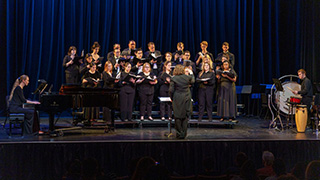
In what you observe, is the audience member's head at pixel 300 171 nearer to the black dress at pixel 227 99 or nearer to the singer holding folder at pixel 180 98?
the singer holding folder at pixel 180 98

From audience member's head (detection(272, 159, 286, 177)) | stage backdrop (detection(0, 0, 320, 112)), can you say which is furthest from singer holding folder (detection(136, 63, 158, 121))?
audience member's head (detection(272, 159, 286, 177))

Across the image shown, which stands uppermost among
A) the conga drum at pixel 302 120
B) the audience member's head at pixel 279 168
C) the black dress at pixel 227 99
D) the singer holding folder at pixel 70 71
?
the singer holding folder at pixel 70 71

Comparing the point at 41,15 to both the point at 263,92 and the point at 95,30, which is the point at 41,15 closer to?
the point at 95,30

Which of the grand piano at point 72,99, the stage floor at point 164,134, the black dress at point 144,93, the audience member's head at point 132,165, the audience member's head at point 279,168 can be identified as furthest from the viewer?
the black dress at point 144,93

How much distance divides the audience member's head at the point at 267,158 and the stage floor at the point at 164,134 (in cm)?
45

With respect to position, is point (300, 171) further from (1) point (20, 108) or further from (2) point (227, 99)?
(1) point (20, 108)

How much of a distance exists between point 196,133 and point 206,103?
172 centimetres

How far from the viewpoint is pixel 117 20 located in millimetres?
12422

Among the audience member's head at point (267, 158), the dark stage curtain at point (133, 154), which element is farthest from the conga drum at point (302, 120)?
the audience member's head at point (267, 158)

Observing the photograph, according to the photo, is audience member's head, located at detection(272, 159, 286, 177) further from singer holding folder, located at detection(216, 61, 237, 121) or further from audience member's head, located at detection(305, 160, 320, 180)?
singer holding folder, located at detection(216, 61, 237, 121)

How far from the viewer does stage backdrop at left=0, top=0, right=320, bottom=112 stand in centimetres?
1192

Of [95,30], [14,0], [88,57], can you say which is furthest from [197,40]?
[14,0]

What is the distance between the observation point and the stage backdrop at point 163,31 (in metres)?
11.9

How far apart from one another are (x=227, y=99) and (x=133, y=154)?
3727 mm
